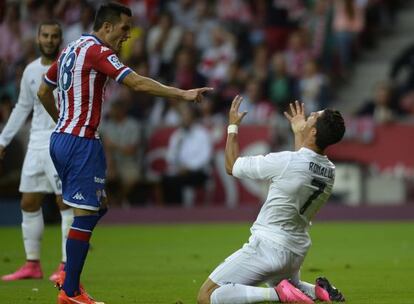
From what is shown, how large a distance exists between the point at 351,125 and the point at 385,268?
366 inches

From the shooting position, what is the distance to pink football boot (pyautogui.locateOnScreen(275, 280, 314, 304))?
8727 millimetres

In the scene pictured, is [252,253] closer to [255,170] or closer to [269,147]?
[255,170]

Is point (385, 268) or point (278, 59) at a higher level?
point (278, 59)

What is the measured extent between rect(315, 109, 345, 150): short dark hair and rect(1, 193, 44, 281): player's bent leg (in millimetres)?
3912

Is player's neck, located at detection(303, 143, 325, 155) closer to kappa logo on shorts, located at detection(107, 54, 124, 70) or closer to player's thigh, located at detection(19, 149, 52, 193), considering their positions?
kappa logo on shorts, located at detection(107, 54, 124, 70)

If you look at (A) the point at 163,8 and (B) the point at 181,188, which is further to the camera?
(A) the point at 163,8

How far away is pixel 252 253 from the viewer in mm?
8672

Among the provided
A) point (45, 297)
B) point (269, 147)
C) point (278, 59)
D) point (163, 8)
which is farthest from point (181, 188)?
point (45, 297)

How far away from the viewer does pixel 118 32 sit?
8961mm

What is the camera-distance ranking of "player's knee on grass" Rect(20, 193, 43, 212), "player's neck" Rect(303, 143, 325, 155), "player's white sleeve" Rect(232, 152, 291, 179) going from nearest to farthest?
1. "player's white sleeve" Rect(232, 152, 291, 179)
2. "player's neck" Rect(303, 143, 325, 155)
3. "player's knee on grass" Rect(20, 193, 43, 212)

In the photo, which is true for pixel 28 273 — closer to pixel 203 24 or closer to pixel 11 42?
pixel 11 42

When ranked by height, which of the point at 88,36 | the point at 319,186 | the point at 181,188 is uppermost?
the point at 88,36

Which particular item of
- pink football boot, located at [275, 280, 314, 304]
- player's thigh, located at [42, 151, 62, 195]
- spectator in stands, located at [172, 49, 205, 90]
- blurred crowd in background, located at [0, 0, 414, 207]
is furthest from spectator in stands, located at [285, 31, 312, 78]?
pink football boot, located at [275, 280, 314, 304]

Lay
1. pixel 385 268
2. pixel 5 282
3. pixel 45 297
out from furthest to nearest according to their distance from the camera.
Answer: pixel 385 268 → pixel 5 282 → pixel 45 297
